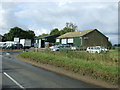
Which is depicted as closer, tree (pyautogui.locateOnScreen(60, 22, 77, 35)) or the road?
the road

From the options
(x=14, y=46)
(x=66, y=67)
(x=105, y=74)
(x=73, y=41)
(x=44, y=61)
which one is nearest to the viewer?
(x=105, y=74)

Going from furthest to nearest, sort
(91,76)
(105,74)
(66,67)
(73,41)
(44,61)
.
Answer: (73,41) < (44,61) < (66,67) < (91,76) < (105,74)

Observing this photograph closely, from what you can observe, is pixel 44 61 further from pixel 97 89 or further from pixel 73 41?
pixel 73 41

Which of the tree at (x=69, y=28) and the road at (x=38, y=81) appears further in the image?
the tree at (x=69, y=28)

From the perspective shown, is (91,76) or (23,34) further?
(23,34)

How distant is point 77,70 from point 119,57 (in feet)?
13.0

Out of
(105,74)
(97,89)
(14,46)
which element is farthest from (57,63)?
(14,46)

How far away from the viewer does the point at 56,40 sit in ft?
258

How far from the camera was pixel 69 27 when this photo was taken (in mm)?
102000

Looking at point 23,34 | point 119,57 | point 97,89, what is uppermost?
point 23,34

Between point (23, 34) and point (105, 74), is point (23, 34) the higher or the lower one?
the higher one

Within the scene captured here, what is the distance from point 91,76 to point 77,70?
5.58 feet

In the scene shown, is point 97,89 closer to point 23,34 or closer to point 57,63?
point 57,63

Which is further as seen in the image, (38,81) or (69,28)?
(69,28)
